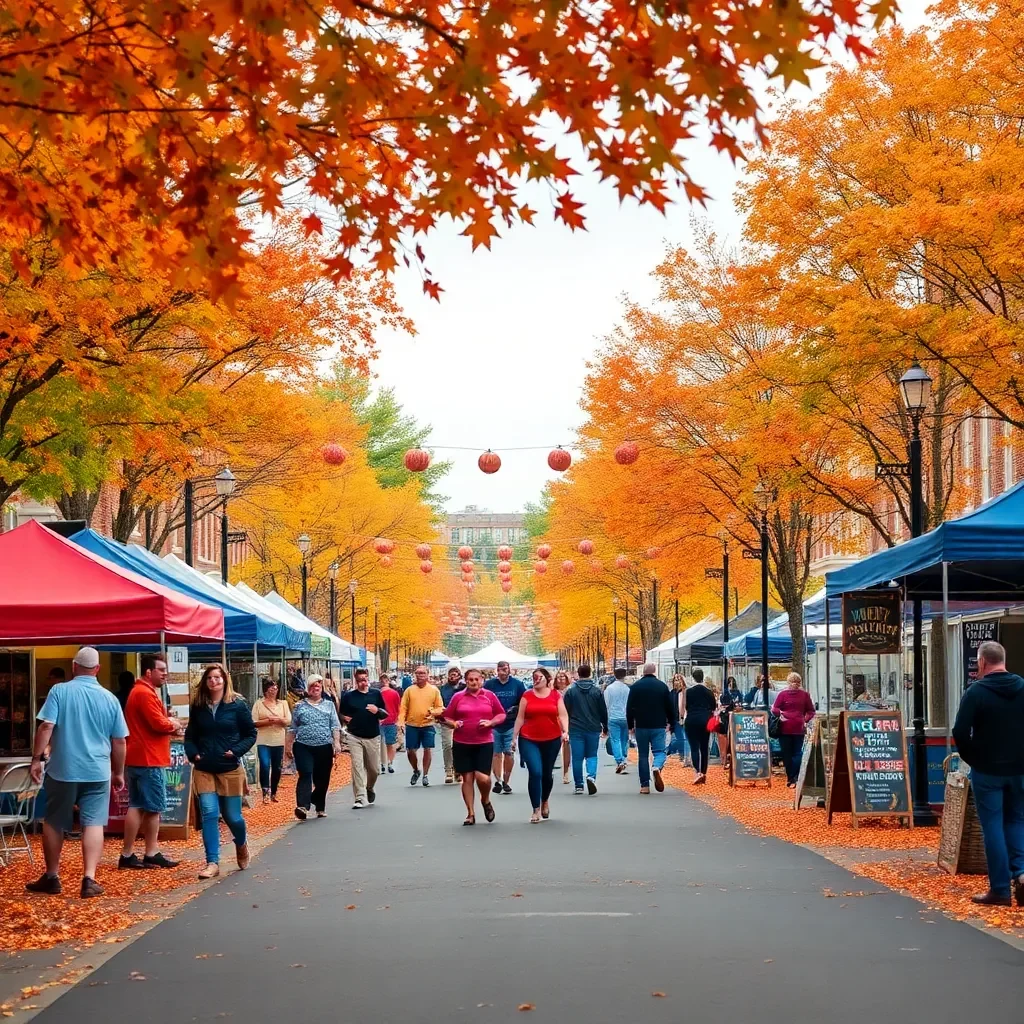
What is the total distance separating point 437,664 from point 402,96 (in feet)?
337

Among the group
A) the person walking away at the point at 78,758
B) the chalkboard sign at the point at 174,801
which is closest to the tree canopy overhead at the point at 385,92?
the person walking away at the point at 78,758

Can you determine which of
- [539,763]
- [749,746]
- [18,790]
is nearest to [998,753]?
[18,790]

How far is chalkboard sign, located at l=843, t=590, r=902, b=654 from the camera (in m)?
19.0

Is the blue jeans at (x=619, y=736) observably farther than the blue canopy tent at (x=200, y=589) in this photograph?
Yes

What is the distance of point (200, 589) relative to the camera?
22.1 m

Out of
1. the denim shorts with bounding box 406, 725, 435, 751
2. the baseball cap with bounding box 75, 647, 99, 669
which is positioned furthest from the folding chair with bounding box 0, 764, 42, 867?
the denim shorts with bounding box 406, 725, 435, 751

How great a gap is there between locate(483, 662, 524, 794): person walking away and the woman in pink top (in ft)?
17.5

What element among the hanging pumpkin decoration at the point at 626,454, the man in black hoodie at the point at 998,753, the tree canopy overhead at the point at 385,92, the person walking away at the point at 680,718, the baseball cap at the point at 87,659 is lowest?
the person walking away at the point at 680,718

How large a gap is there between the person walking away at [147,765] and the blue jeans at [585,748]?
9.94m

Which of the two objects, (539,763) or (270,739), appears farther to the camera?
(270,739)

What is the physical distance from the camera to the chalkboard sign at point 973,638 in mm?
23719

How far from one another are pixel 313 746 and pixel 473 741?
8.59 feet

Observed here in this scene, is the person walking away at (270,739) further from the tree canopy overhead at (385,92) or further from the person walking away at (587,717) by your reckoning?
the tree canopy overhead at (385,92)

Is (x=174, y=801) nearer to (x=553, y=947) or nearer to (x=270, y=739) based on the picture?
(x=270, y=739)
